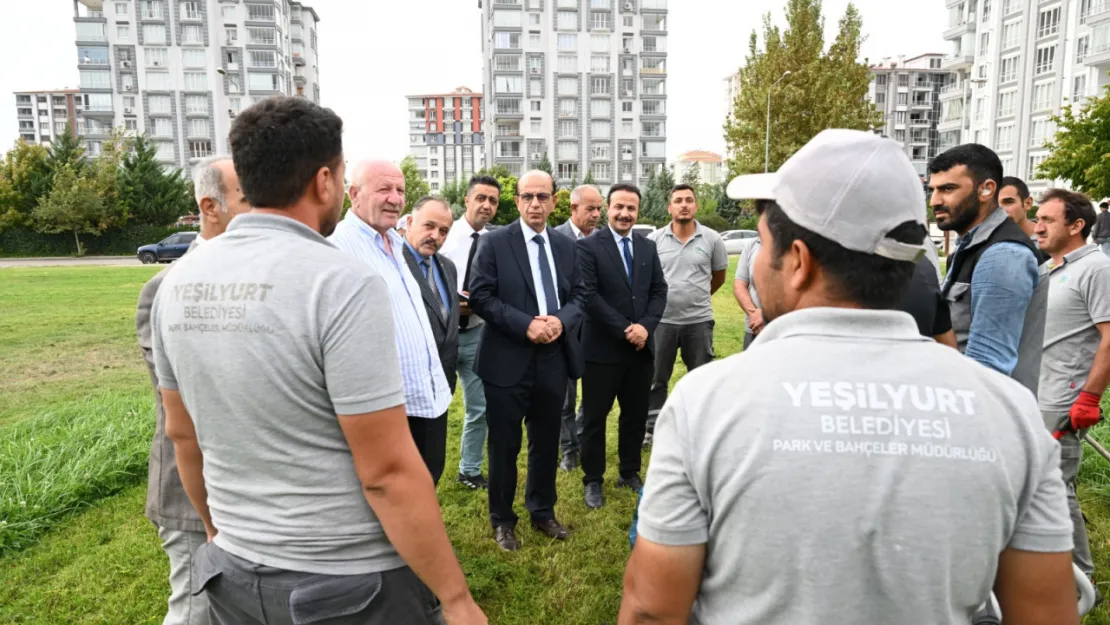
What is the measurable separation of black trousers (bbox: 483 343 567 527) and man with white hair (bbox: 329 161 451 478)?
0.77 meters

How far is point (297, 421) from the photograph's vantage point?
5.63 feet

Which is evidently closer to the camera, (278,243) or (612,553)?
(278,243)

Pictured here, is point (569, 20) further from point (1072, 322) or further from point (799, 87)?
point (1072, 322)

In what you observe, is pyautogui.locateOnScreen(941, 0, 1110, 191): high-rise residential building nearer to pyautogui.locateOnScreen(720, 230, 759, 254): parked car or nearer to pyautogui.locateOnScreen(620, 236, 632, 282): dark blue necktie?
pyautogui.locateOnScreen(720, 230, 759, 254): parked car

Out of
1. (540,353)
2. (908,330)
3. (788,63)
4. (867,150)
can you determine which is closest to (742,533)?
(908,330)

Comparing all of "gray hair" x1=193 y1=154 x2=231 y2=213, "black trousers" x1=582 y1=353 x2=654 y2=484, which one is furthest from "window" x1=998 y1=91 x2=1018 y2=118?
"gray hair" x1=193 y1=154 x2=231 y2=213

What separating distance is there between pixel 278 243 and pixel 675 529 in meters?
1.14

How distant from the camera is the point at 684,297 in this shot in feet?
21.1

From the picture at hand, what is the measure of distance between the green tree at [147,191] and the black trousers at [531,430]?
150 feet

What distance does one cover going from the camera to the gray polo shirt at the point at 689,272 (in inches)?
254

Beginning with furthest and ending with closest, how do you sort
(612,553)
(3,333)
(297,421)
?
(3,333)
(612,553)
(297,421)

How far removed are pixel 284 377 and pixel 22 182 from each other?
5043cm

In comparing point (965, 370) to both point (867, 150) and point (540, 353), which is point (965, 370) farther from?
point (540, 353)

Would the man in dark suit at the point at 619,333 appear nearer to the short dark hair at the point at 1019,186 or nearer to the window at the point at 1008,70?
the short dark hair at the point at 1019,186
